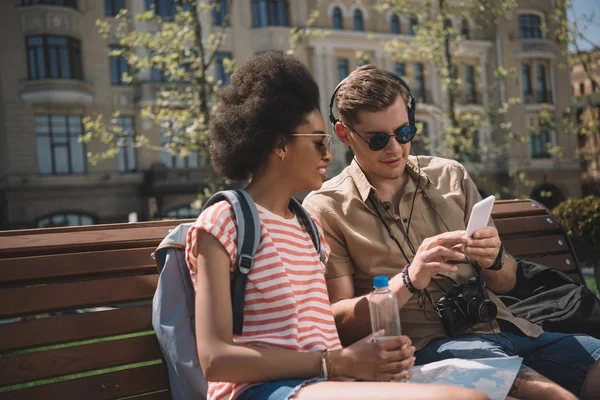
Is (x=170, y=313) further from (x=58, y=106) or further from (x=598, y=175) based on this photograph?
(x=598, y=175)

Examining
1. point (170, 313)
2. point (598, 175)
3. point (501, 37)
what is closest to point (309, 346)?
point (170, 313)

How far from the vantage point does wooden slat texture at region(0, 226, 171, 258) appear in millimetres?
2646

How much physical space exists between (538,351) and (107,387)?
6.04ft

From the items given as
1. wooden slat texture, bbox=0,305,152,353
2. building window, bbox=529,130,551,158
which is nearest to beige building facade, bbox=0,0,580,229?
building window, bbox=529,130,551,158

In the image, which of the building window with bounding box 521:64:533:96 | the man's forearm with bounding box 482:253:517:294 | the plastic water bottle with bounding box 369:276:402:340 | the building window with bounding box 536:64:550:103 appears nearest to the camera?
the plastic water bottle with bounding box 369:276:402:340

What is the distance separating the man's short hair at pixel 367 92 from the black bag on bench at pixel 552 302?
1.21m

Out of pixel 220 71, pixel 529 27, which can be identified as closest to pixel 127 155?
pixel 220 71

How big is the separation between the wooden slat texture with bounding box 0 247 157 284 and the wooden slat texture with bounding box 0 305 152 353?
0.55 feet

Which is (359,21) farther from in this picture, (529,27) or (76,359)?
(76,359)

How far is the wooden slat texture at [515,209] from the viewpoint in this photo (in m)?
4.18

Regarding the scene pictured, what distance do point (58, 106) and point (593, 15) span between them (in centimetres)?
1855

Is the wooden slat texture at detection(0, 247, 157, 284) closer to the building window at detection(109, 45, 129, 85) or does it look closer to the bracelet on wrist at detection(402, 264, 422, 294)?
the bracelet on wrist at detection(402, 264, 422, 294)

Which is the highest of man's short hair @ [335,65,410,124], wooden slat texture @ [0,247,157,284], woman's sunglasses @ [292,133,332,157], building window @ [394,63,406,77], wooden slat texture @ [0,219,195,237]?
building window @ [394,63,406,77]

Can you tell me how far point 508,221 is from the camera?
416 centimetres
